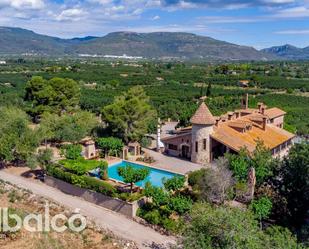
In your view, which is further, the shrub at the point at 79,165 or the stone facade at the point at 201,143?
the stone facade at the point at 201,143

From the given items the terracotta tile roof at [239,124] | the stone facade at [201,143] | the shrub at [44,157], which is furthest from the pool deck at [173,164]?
the shrub at [44,157]

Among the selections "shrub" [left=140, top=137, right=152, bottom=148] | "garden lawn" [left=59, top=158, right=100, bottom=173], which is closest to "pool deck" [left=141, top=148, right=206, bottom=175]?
"shrub" [left=140, top=137, right=152, bottom=148]

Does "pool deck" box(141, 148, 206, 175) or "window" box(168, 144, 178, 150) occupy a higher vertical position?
"window" box(168, 144, 178, 150)

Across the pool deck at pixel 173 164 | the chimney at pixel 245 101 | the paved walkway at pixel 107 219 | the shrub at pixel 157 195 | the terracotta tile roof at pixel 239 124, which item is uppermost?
the chimney at pixel 245 101

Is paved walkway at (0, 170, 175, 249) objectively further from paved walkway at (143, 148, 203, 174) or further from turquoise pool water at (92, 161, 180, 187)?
paved walkway at (143, 148, 203, 174)

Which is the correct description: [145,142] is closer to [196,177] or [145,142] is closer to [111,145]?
[111,145]

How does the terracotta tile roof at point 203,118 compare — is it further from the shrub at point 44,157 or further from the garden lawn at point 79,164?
the shrub at point 44,157

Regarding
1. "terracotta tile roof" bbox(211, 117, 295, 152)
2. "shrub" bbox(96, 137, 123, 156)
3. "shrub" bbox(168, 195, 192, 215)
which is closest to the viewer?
"shrub" bbox(168, 195, 192, 215)
